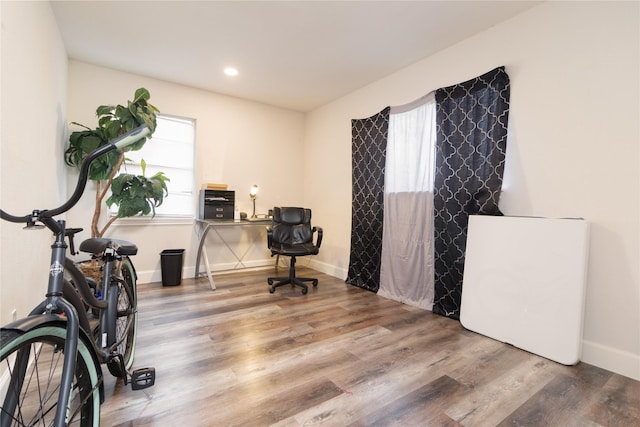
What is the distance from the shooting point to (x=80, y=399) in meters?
0.99

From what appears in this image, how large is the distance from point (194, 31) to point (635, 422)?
384 cm

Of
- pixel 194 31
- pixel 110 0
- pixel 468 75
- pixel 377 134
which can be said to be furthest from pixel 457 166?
pixel 110 0

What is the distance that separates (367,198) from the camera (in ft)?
11.6

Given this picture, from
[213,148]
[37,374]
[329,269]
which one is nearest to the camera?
[37,374]

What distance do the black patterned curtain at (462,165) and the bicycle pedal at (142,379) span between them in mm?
2308

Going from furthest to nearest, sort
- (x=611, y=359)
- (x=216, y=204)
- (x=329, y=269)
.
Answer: (x=329, y=269), (x=216, y=204), (x=611, y=359)

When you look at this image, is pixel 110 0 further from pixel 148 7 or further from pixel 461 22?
pixel 461 22

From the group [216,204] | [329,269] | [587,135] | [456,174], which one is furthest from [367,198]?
[587,135]

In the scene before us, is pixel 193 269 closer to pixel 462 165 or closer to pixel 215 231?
pixel 215 231

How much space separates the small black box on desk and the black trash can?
1.94 ft

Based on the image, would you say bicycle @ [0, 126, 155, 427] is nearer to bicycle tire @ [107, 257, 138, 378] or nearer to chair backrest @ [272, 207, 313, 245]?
bicycle tire @ [107, 257, 138, 378]

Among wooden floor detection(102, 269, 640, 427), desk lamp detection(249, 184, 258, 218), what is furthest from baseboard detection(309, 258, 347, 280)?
wooden floor detection(102, 269, 640, 427)

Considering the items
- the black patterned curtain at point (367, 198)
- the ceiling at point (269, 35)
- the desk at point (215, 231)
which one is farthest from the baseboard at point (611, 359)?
the desk at point (215, 231)

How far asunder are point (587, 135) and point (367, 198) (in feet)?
6.65
